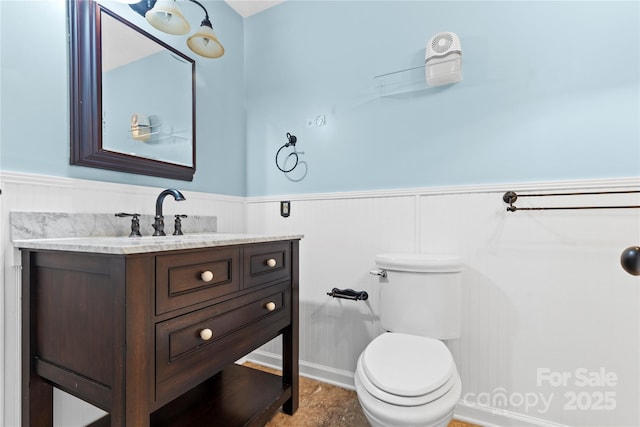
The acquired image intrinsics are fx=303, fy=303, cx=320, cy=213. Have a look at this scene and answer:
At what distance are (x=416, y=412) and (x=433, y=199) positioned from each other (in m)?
0.96

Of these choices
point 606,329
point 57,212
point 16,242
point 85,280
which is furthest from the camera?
point 606,329

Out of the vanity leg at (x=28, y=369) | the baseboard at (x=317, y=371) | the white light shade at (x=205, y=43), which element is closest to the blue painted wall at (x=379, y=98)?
the white light shade at (x=205, y=43)

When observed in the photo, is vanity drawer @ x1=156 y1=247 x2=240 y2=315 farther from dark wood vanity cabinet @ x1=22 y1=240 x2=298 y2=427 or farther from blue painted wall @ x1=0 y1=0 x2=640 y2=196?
blue painted wall @ x1=0 y1=0 x2=640 y2=196

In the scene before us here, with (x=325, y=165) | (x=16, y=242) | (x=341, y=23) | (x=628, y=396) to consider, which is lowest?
(x=628, y=396)

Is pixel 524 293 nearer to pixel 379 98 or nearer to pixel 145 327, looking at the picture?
pixel 379 98

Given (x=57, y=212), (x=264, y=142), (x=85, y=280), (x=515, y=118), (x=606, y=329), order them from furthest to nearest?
(x=264, y=142)
(x=515, y=118)
(x=606, y=329)
(x=57, y=212)
(x=85, y=280)

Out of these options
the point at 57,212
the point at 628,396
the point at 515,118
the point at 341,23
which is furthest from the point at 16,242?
the point at 628,396

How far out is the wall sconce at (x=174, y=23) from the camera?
1.33 m

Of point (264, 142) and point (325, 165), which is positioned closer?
point (325, 165)

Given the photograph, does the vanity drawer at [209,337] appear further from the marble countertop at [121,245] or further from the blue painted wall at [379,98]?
the blue painted wall at [379,98]

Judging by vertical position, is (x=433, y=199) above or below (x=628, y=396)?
above

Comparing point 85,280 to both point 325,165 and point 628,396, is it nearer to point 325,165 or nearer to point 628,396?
point 325,165

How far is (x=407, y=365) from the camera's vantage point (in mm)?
1113

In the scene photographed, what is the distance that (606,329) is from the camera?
126cm
